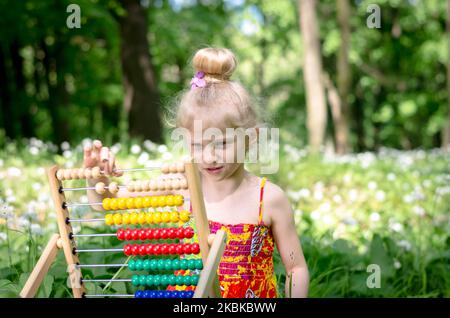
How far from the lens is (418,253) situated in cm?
410

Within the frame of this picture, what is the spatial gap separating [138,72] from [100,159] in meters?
8.40

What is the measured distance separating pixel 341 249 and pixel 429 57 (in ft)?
63.8

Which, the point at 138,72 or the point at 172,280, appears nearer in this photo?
the point at 172,280

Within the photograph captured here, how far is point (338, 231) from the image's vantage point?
586 centimetres

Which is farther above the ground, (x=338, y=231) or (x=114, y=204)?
(x=114, y=204)

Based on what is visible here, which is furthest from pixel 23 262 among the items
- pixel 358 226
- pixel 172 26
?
pixel 172 26

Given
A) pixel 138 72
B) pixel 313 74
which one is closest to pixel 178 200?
pixel 138 72

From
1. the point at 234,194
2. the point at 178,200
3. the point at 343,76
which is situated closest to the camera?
the point at 178,200

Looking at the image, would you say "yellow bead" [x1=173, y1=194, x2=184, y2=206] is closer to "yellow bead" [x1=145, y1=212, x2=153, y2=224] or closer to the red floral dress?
"yellow bead" [x1=145, y1=212, x2=153, y2=224]

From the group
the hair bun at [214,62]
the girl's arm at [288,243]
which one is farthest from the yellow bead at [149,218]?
the hair bun at [214,62]

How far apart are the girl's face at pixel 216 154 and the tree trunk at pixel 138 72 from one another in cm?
805

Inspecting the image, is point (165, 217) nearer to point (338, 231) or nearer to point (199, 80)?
point (199, 80)
